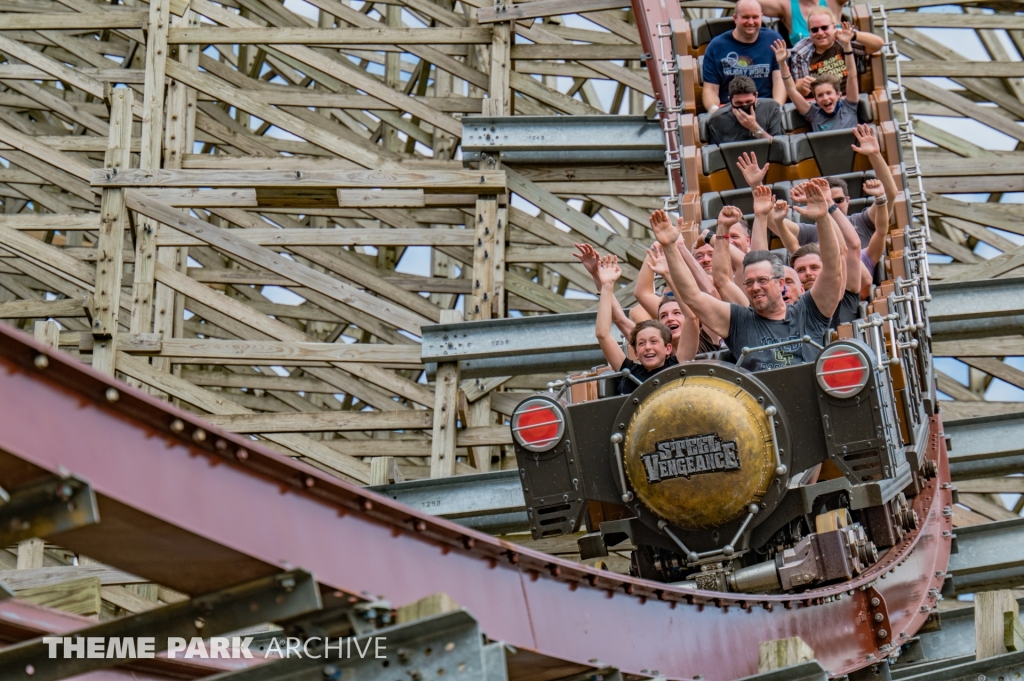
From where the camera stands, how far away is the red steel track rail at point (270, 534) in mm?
2689

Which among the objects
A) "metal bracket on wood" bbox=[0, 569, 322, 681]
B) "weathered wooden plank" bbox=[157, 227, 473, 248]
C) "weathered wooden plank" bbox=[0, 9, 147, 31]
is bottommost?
"metal bracket on wood" bbox=[0, 569, 322, 681]

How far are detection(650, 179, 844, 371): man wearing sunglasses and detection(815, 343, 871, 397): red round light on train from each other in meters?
0.28

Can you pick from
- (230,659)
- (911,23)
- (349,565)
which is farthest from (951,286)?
(349,565)

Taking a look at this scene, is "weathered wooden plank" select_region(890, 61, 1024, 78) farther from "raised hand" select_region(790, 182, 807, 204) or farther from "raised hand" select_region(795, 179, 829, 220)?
"raised hand" select_region(795, 179, 829, 220)

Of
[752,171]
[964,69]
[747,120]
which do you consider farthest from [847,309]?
[964,69]

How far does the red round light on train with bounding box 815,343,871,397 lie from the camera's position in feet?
16.8

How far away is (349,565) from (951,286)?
5.98 meters

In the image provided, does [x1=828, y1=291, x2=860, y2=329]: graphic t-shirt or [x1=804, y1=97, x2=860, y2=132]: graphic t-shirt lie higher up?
[x1=804, y1=97, x2=860, y2=132]: graphic t-shirt

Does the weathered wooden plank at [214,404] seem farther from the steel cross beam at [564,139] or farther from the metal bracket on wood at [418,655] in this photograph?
the metal bracket on wood at [418,655]

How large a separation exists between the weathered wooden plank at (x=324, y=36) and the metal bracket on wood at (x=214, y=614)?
22.9ft

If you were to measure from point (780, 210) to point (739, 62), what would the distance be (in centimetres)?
247

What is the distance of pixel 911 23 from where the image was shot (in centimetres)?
1088

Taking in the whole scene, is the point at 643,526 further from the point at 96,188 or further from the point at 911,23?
the point at 911,23

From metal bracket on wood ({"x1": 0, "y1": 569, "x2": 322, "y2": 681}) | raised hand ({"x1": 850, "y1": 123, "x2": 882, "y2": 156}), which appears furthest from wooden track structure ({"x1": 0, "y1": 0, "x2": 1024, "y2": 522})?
metal bracket on wood ({"x1": 0, "y1": 569, "x2": 322, "y2": 681})
